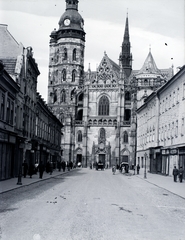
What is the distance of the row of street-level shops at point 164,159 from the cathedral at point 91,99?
120 ft

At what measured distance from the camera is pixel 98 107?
10088 cm

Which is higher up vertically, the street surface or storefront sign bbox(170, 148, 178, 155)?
storefront sign bbox(170, 148, 178, 155)

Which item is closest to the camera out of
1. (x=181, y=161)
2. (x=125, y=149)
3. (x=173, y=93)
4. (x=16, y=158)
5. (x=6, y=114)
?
(x=6, y=114)

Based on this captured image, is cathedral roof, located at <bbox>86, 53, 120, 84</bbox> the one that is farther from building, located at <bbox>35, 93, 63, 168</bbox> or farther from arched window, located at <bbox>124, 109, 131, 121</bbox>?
building, located at <bbox>35, 93, 63, 168</bbox>

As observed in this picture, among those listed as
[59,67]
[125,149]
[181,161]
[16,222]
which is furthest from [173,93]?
[59,67]

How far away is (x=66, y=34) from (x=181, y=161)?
71117 mm

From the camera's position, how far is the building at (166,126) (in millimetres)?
40562

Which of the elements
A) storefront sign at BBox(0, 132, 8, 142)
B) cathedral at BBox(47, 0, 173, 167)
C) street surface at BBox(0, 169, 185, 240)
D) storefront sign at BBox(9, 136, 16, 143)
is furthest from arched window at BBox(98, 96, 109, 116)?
street surface at BBox(0, 169, 185, 240)

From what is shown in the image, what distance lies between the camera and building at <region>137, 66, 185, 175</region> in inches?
1597

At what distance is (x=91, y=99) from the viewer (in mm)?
101062

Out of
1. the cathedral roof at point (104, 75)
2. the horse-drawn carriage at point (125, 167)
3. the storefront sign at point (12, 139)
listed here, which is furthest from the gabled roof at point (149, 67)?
the storefront sign at point (12, 139)

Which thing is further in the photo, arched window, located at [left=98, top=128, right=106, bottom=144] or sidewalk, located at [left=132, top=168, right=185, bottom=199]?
arched window, located at [left=98, top=128, right=106, bottom=144]

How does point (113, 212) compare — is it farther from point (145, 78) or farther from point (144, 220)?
point (145, 78)

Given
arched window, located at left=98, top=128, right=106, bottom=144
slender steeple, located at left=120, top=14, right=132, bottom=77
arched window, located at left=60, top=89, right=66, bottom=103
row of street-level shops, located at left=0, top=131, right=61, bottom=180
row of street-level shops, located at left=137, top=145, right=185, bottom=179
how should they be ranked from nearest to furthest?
row of street-level shops, located at left=0, top=131, right=61, bottom=180
row of street-level shops, located at left=137, top=145, right=185, bottom=179
arched window, located at left=98, top=128, right=106, bottom=144
arched window, located at left=60, top=89, right=66, bottom=103
slender steeple, located at left=120, top=14, right=132, bottom=77
